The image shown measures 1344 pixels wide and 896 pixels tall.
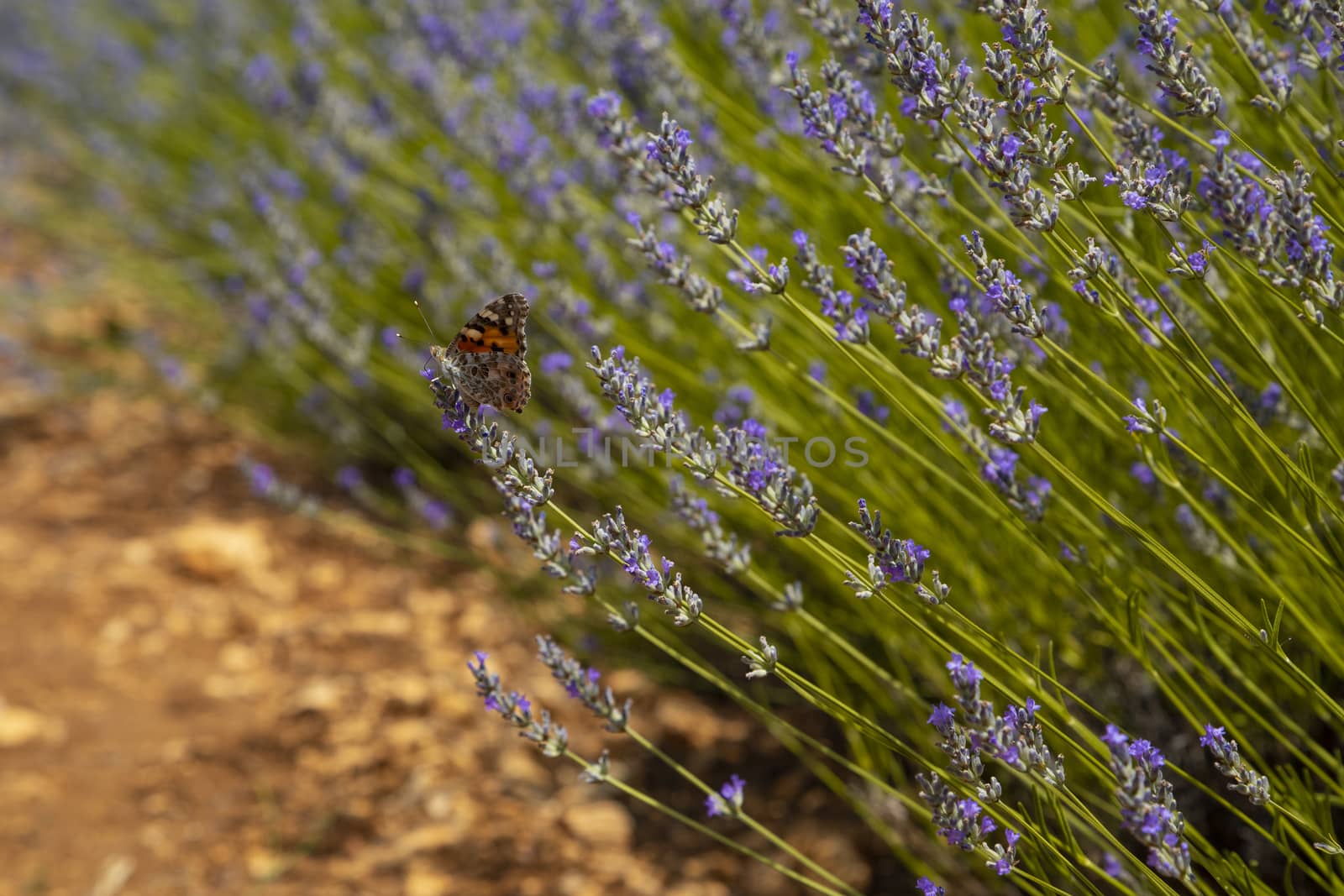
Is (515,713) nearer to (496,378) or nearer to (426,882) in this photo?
(496,378)

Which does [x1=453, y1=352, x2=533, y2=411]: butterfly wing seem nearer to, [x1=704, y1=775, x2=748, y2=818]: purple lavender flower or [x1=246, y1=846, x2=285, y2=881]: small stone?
[x1=704, y1=775, x2=748, y2=818]: purple lavender flower

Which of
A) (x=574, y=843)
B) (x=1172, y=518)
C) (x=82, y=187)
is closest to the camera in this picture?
(x=1172, y=518)

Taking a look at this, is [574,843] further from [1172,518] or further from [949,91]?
[949,91]

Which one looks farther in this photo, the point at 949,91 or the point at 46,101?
the point at 46,101

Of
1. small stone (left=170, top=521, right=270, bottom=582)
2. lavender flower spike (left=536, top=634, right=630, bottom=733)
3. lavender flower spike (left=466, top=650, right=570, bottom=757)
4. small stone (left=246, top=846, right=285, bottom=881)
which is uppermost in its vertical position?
small stone (left=170, top=521, right=270, bottom=582)

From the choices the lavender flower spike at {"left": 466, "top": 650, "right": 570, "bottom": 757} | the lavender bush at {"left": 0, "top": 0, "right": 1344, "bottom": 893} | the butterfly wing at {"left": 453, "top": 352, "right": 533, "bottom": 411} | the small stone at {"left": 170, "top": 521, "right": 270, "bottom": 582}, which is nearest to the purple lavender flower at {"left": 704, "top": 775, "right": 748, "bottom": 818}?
the lavender bush at {"left": 0, "top": 0, "right": 1344, "bottom": 893}

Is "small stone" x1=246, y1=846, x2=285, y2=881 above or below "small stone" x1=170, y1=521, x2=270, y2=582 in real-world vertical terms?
below

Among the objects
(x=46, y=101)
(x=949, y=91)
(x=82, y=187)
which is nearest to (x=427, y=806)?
(x=949, y=91)
